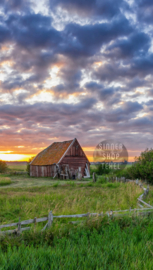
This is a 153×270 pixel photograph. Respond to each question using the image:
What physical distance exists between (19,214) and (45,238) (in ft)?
12.1

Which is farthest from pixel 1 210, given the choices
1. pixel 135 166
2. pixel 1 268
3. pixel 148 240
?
pixel 135 166

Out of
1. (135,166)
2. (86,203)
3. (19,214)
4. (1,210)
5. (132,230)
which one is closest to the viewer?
(132,230)

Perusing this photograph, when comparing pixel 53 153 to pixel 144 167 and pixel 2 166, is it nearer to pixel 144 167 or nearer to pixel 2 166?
pixel 2 166

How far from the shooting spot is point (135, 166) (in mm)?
27094

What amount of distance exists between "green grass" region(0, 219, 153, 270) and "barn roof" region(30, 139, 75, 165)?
92.9ft

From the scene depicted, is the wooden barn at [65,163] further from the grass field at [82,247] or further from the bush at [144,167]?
the grass field at [82,247]

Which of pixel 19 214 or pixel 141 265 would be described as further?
pixel 19 214

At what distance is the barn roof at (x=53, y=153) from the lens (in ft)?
120

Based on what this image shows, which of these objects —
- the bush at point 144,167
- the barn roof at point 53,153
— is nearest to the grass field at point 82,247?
the bush at point 144,167

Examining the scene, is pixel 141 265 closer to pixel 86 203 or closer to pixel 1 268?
pixel 1 268

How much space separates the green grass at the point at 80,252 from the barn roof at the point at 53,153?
28.3m

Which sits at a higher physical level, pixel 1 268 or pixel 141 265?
pixel 1 268

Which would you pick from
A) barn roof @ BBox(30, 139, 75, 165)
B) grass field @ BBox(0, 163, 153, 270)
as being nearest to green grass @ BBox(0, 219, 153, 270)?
grass field @ BBox(0, 163, 153, 270)

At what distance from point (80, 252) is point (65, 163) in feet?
98.9
